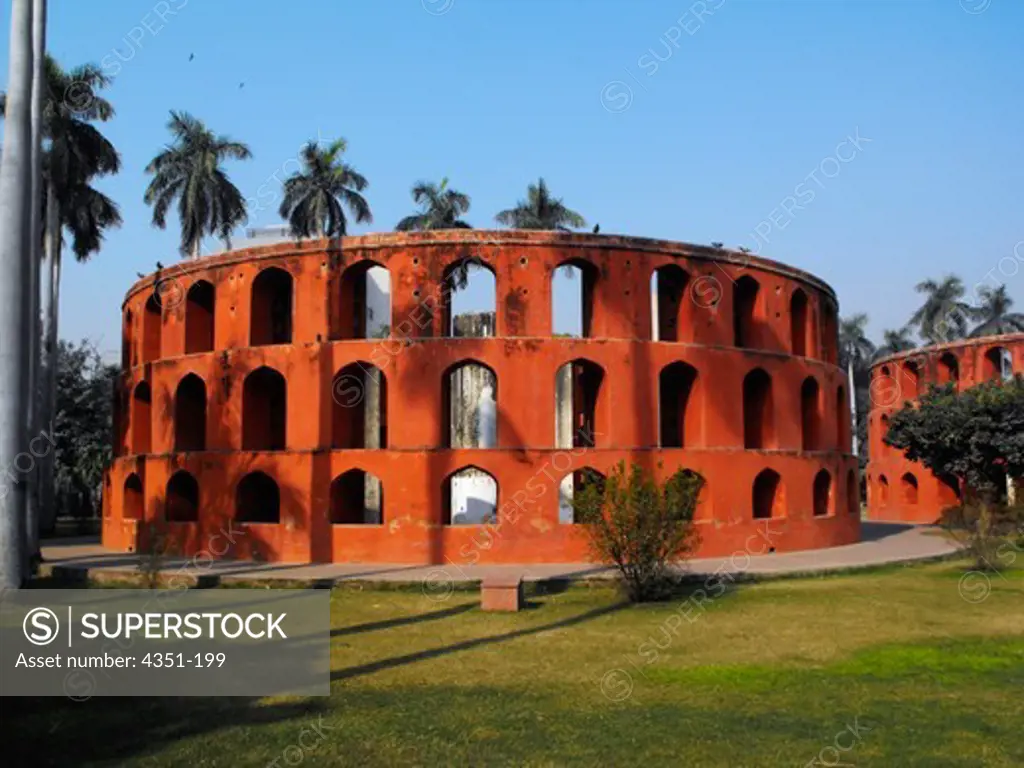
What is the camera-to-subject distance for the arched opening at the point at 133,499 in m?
22.9

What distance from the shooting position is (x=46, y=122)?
2572 centimetres

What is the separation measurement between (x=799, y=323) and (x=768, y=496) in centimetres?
471

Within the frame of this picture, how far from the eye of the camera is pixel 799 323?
79.2ft

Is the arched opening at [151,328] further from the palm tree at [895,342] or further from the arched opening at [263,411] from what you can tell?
the palm tree at [895,342]

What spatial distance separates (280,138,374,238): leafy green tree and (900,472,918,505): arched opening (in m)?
23.5

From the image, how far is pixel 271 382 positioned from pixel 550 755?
1706cm

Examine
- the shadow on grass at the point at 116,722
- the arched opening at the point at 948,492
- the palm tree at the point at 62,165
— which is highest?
the palm tree at the point at 62,165

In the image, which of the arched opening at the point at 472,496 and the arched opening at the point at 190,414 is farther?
the arched opening at the point at 472,496

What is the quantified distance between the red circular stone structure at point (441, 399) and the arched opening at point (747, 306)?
56 millimetres

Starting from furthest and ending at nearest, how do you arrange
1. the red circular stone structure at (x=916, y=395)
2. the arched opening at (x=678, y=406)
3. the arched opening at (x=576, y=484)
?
the red circular stone structure at (x=916, y=395) → the arched opening at (x=678, y=406) → the arched opening at (x=576, y=484)

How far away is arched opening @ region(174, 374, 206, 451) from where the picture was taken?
21625 mm

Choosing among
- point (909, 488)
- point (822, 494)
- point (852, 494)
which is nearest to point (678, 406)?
point (822, 494)

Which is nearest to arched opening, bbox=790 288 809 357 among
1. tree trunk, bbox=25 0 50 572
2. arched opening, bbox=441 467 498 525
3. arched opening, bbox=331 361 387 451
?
arched opening, bbox=331 361 387 451

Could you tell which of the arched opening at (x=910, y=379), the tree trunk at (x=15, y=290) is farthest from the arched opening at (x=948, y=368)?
the tree trunk at (x=15, y=290)
